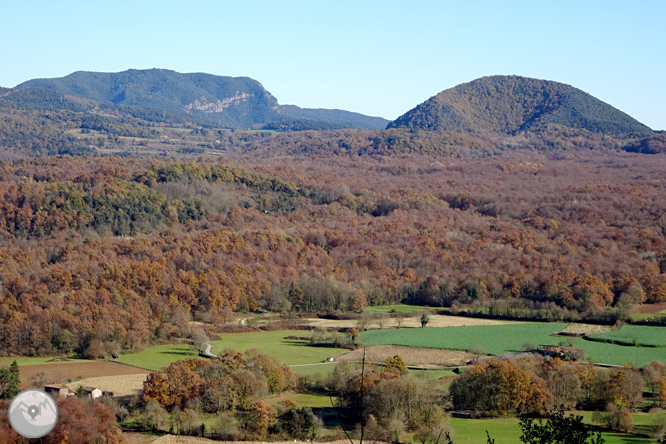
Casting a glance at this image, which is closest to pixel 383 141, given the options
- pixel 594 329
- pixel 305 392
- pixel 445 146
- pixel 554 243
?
pixel 445 146

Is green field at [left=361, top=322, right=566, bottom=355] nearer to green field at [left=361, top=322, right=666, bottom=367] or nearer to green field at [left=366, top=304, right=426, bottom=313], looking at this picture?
green field at [left=361, top=322, right=666, bottom=367]

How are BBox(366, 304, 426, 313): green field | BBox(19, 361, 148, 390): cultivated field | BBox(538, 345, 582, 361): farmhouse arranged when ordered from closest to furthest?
BBox(19, 361, 148, 390): cultivated field
BBox(538, 345, 582, 361): farmhouse
BBox(366, 304, 426, 313): green field

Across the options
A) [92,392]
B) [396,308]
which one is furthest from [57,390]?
[396,308]

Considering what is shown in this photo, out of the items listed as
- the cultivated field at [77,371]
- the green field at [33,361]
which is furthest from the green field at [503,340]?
the green field at [33,361]

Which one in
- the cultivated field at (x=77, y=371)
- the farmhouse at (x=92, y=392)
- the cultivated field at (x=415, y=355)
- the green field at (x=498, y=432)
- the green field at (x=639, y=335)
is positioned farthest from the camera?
the green field at (x=639, y=335)

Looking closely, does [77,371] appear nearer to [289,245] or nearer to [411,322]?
[411,322]

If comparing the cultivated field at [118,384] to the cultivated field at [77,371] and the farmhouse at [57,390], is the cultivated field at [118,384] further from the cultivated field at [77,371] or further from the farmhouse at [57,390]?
the cultivated field at [77,371]

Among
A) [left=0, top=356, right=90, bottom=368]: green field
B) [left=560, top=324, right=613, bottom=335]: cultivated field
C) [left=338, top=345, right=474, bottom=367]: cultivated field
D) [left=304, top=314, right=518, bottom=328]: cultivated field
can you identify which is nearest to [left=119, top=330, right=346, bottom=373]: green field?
[left=338, top=345, right=474, bottom=367]: cultivated field
